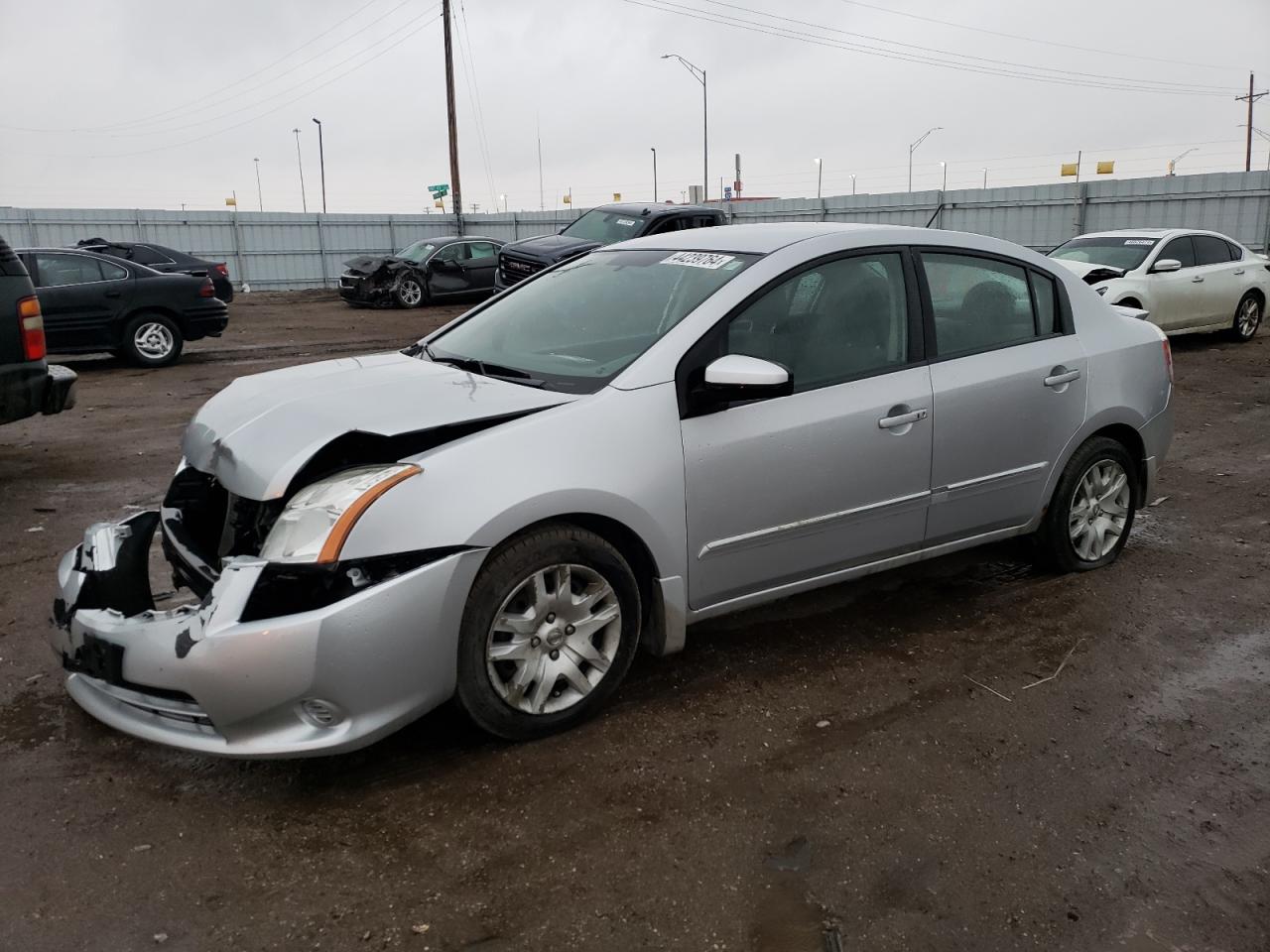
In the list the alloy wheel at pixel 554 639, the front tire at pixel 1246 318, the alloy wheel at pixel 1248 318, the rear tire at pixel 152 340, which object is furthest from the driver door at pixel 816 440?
the alloy wheel at pixel 1248 318

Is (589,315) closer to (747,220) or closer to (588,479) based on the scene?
(588,479)

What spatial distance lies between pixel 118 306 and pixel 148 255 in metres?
7.62

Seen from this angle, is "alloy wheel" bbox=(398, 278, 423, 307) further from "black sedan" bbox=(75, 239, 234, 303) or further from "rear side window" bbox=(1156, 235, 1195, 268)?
"rear side window" bbox=(1156, 235, 1195, 268)

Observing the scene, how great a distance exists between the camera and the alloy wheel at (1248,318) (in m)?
15.2

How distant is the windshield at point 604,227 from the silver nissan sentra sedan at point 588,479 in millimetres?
12557

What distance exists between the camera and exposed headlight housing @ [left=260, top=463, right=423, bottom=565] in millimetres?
3125

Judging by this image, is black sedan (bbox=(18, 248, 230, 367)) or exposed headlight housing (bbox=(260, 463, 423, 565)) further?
black sedan (bbox=(18, 248, 230, 367))

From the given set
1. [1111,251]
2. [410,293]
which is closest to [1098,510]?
[1111,251]

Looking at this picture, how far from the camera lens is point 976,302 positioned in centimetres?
473

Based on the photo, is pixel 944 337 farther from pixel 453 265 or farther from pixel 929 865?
pixel 453 265

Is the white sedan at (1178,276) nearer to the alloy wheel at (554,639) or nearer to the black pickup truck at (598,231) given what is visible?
the black pickup truck at (598,231)

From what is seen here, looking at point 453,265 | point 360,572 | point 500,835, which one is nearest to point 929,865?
point 500,835

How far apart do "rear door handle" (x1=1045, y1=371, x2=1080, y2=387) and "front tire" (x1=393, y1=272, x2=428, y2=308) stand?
19.4m

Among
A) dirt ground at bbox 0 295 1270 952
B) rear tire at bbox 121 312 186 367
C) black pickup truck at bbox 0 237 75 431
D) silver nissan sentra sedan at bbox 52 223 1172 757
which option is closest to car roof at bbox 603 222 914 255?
silver nissan sentra sedan at bbox 52 223 1172 757
